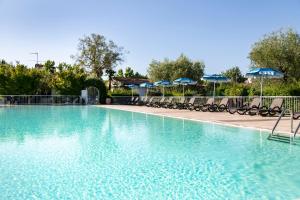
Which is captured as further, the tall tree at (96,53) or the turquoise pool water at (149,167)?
the tall tree at (96,53)

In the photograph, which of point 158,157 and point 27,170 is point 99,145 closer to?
point 158,157

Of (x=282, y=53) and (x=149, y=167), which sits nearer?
(x=149, y=167)

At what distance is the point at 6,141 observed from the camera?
9.33 m

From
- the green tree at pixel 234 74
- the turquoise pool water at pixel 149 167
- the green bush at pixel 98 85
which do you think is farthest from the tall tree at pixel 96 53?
the green tree at pixel 234 74

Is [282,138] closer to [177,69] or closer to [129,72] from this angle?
[177,69]

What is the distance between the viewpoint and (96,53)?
46125 mm

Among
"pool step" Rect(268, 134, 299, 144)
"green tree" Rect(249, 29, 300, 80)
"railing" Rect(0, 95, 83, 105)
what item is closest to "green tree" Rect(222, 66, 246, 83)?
"railing" Rect(0, 95, 83, 105)

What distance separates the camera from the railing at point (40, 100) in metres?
31.4

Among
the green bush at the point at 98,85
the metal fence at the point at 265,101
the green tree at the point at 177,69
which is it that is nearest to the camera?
the metal fence at the point at 265,101

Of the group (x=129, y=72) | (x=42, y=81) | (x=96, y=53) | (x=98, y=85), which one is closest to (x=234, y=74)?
(x=129, y=72)

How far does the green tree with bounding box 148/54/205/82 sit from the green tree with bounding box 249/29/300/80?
18438 millimetres

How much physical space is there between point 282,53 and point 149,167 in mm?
21803

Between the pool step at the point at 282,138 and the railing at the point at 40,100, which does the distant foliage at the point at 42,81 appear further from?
the pool step at the point at 282,138

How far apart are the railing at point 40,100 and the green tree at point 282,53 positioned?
17593 mm
